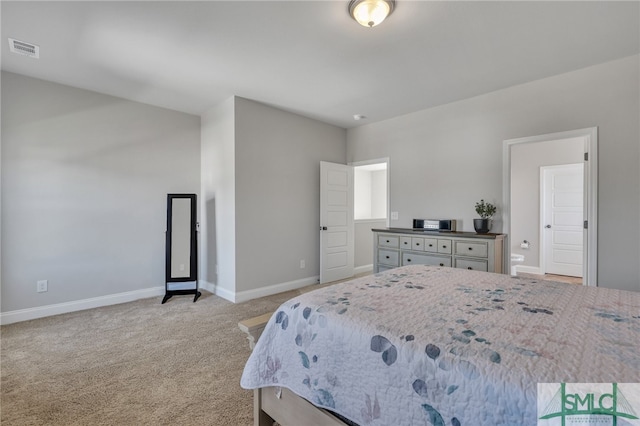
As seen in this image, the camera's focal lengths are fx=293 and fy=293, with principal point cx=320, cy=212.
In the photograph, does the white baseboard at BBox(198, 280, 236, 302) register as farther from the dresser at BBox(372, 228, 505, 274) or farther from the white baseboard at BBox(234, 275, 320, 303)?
the dresser at BBox(372, 228, 505, 274)

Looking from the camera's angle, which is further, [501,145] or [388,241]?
[388,241]

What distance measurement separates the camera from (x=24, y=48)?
2613 mm

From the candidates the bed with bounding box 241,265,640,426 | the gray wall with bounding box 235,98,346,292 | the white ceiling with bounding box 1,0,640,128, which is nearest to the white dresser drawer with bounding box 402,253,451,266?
the gray wall with bounding box 235,98,346,292

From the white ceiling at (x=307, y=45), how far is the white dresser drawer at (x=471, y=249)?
185 centimetres

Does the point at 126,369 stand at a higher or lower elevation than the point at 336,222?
lower

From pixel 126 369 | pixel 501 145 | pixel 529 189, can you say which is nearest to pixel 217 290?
pixel 126 369

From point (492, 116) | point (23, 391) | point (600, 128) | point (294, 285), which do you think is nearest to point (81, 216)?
point (23, 391)

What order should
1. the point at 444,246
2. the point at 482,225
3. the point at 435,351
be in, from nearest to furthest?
the point at 435,351 → the point at 482,225 → the point at 444,246

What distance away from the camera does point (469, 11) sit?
2.14 m

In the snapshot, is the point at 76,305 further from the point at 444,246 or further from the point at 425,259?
the point at 444,246

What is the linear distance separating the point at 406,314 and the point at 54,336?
3.36 meters

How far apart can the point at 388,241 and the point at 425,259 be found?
0.57m

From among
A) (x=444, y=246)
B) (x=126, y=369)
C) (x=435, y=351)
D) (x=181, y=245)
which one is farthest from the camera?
(x=181, y=245)

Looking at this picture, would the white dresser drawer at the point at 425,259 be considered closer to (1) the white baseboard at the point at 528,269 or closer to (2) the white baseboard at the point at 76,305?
(1) the white baseboard at the point at 528,269
